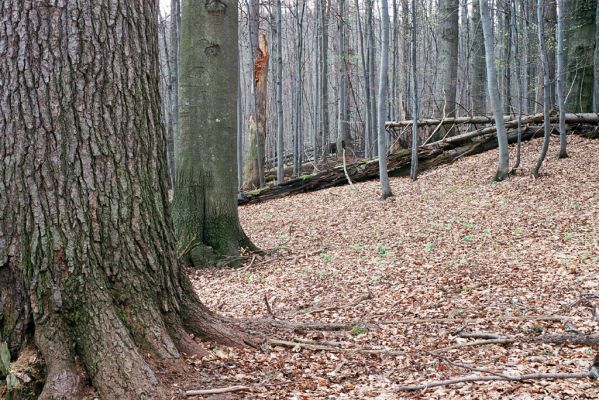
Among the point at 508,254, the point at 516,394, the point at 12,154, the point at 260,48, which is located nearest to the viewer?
the point at 12,154

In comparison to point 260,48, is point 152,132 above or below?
below

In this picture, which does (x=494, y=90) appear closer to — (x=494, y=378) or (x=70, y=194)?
(x=494, y=378)

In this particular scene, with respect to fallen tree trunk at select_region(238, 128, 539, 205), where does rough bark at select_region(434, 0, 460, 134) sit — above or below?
above

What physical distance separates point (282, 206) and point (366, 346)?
29.1 ft

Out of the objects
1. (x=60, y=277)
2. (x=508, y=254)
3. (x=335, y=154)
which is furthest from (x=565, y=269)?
(x=335, y=154)

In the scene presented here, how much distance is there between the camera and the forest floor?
10.5 ft

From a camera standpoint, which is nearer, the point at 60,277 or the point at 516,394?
the point at 60,277

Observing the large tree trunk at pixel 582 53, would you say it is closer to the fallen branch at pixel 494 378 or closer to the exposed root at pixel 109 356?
the fallen branch at pixel 494 378

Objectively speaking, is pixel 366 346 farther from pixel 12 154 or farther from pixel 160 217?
pixel 12 154

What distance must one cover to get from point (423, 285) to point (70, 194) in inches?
157

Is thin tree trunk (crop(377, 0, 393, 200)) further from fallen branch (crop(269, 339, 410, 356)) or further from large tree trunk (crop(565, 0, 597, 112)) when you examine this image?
fallen branch (crop(269, 339, 410, 356))

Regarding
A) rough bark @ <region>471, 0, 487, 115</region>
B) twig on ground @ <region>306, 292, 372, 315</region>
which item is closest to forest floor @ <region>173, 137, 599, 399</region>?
twig on ground @ <region>306, 292, 372, 315</region>

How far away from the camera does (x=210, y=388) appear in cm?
289

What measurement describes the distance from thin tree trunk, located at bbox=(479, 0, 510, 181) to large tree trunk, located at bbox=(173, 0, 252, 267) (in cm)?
524
